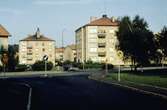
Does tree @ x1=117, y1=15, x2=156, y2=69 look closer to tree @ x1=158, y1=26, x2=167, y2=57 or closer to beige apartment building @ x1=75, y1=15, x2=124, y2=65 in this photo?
tree @ x1=158, y1=26, x2=167, y2=57

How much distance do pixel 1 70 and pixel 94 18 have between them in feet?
210

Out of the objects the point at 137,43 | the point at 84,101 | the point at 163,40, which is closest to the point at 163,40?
the point at 163,40

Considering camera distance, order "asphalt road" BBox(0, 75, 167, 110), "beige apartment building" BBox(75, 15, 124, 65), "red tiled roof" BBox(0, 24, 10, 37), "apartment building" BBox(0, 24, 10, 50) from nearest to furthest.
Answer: "asphalt road" BBox(0, 75, 167, 110) → "apartment building" BBox(0, 24, 10, 50) → "red tiled roof" BBox(0, 24, 10, 37) → "beige apartment building" BBox(75, 15, 124, 65)

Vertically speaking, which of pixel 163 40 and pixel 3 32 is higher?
pixel 3 32

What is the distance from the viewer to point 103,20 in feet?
504

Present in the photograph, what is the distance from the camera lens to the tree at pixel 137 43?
74.2m

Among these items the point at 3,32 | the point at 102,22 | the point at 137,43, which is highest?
the point at 102,22

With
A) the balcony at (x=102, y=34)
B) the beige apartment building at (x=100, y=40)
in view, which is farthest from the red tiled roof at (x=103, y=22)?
the balcony at (x=102, y=34)

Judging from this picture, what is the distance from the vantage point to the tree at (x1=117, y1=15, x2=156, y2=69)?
74.2m

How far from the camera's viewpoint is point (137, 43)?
74.7 metres

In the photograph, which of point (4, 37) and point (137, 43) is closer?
point (137, 43)

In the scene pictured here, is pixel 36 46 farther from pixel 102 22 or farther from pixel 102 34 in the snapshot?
pixel 102 22

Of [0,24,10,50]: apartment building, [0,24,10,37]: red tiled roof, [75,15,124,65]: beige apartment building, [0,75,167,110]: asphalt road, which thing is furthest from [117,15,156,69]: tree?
[75,15,124,65]: beige apartment building

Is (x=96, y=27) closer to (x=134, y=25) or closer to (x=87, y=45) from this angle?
(x=87, y=45)
